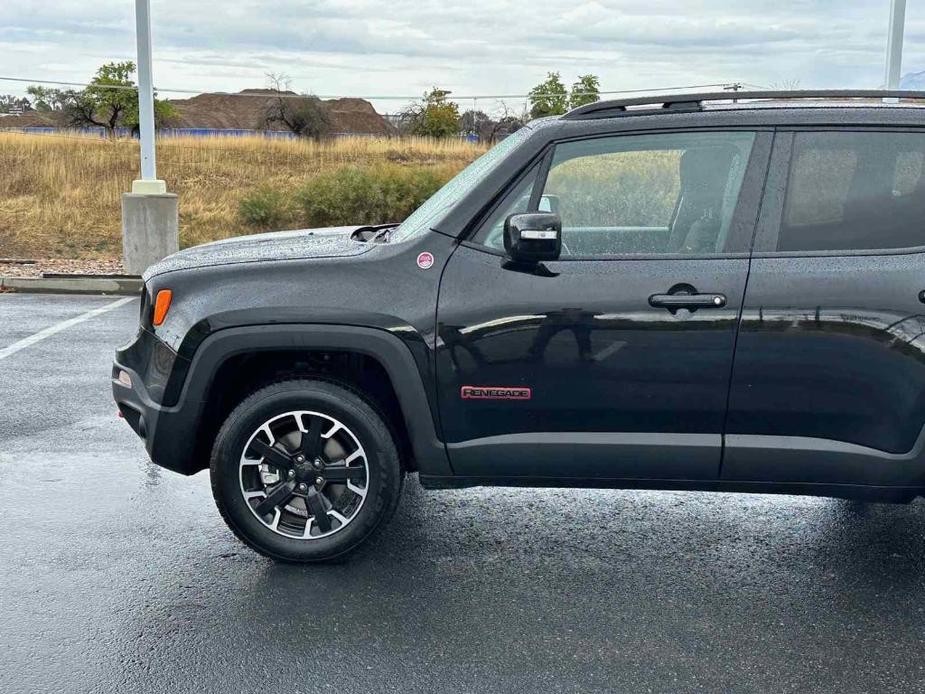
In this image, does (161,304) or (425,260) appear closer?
(425,260)

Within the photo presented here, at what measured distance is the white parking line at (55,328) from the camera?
9078 millimetres

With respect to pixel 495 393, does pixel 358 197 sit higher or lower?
higher

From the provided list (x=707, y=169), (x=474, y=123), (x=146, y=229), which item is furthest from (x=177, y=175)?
(x=707, y=169)

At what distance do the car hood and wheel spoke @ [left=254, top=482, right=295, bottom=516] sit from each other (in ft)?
3.16

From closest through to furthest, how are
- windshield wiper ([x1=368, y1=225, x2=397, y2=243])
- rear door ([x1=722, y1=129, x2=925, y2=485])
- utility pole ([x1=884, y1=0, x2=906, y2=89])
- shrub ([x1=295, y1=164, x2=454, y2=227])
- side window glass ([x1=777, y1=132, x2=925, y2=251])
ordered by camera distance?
rear door ([x1=722, y1=129, x2=925, y2=485]) → side window glass ([x1=777, y1=132, x2=925, y2=251]) → windshield wiper ([x1=368, y1=225, x2=397, y2=243]) → utility pole ([x1=884, y1=0, x2=906, y2=89]) → shrub ([x1=295, y1=164, x2=454, y2=227])

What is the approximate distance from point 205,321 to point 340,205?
14.5 meters

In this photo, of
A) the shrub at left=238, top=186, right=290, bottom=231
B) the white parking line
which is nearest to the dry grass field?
the shrub at left=238, top=186, right=290, bottom=231

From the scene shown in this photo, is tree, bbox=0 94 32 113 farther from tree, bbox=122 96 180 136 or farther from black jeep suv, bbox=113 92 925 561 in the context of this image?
black jeep suv, bbox=113 92 925 561

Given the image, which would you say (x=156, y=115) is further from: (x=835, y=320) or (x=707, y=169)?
(x=835, y=320)

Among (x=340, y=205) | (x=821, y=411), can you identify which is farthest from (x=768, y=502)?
(x=340, y=205)

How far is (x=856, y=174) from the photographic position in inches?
164

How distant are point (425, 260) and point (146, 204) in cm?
1010

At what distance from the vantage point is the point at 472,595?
421 cm

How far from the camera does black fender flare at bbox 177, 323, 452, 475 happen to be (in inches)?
165
